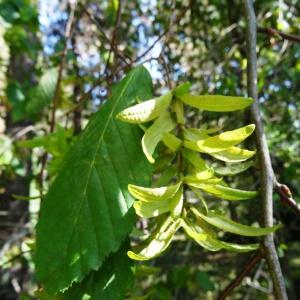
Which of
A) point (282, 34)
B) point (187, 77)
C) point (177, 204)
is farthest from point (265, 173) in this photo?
point (187, 77)

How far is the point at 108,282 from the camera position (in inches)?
41.8

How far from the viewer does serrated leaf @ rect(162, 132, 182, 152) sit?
1.01 m

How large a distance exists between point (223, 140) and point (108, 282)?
0.38 m

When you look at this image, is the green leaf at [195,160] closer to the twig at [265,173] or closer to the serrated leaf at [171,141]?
the serrated leaf at [171,141]

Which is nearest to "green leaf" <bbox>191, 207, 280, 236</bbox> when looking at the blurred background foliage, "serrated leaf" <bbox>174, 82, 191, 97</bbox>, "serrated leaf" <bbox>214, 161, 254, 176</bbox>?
"serrated leaf" <bbox>214, 161, 254, 176</bbox>

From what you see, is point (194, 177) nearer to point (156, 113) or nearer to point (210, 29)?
point (156, 113)

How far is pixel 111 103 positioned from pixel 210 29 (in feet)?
7.90

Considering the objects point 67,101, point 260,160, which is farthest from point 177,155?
point 67,101

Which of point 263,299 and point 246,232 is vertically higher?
point 246,232

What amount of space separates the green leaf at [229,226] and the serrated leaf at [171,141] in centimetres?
13

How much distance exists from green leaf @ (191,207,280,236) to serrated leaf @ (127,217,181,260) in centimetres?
6

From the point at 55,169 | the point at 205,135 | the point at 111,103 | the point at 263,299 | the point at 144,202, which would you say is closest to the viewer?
the point at 144,202

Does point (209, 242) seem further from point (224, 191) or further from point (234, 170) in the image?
point (234, 170)

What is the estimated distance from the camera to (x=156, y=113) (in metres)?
1.03
